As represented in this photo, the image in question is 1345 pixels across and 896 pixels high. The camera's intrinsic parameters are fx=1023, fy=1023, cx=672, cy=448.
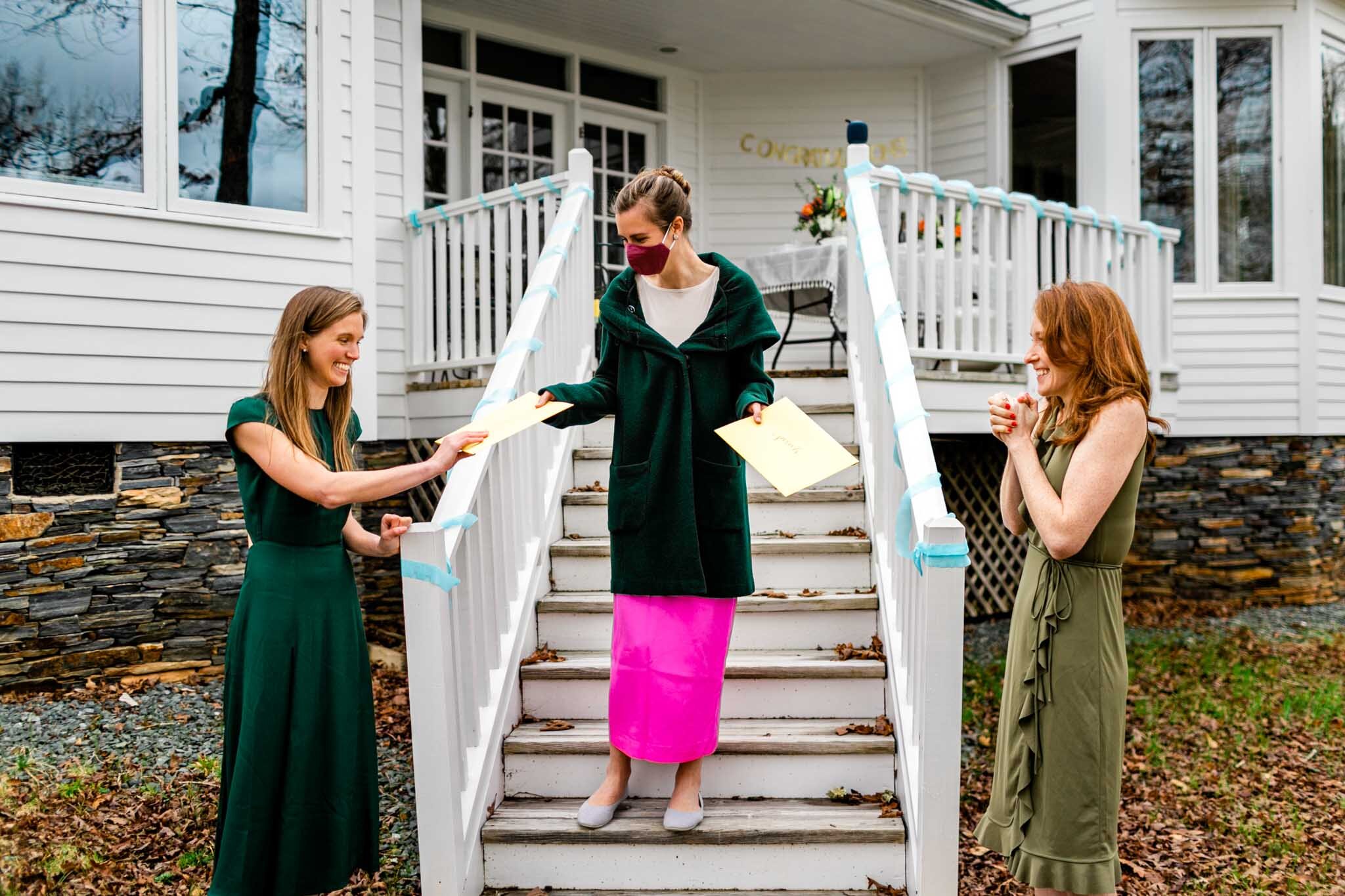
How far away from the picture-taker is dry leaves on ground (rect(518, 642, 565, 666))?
324 cm

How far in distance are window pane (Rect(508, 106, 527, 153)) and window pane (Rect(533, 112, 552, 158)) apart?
2.9 inches

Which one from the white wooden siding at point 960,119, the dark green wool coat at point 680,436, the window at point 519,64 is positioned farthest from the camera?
the white wooden siding at point 960,119

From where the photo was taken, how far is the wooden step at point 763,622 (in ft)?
11.1

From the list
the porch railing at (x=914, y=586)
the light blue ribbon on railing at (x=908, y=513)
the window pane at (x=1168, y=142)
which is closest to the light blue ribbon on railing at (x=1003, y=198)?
the porch railing at (x=914, y=586)

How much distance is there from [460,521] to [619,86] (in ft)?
19.9

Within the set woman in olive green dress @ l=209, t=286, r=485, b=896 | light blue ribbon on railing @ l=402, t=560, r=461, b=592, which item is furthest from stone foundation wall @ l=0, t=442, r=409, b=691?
light blue ribbon on railing @ l=402, t=560, r=461, b=592

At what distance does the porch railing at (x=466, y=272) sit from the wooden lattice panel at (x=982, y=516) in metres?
3.10

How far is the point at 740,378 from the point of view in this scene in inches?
106

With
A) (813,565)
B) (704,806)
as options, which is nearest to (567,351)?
(813,565)

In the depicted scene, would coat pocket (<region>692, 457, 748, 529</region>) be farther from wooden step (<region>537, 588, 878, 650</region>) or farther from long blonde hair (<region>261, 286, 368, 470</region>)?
long blonde hair (<region>261, 286, 368, 470</region>)

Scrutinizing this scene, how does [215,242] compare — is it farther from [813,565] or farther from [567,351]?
[813,565]

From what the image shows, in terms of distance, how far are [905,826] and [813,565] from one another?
1.10m

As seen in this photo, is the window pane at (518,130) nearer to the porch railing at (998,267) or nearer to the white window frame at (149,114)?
the white window frame at (149,114)

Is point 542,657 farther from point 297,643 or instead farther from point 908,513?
point 908,513
